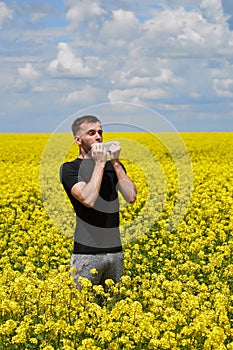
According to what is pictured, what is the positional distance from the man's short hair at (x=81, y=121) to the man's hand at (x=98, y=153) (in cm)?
28

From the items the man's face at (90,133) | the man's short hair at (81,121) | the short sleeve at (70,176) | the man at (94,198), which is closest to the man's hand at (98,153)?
the man at (94,198)

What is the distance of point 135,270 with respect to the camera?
934 cm

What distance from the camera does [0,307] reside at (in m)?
5.54

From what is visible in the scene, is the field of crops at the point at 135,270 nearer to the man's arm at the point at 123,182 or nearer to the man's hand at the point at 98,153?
the man's arm at the point at 123,182

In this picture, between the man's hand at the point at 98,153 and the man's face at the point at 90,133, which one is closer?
the man's hand at the point at 98,153

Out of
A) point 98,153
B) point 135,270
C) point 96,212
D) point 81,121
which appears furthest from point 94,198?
point 135,270

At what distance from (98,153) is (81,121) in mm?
413

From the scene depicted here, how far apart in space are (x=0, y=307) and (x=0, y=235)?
613 cm

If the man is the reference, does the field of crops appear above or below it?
below

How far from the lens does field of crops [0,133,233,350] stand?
517 cm

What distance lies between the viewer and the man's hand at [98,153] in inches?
219

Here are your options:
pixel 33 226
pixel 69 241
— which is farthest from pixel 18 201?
pixel 69 241

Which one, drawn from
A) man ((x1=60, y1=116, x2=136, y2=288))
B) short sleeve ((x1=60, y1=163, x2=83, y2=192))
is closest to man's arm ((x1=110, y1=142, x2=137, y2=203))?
man ((x1=60, y1=116, x2=136, y2=288))

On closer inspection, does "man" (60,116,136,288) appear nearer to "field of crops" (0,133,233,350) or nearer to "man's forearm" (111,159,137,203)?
"man's forearm" (111,159,137,203)
